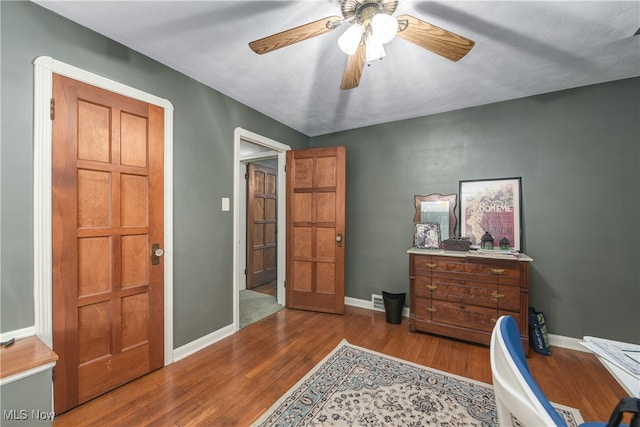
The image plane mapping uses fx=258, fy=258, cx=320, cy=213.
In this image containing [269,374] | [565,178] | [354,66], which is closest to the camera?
[354,66]

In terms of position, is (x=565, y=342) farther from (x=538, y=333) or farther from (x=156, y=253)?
(x=156, y=253)

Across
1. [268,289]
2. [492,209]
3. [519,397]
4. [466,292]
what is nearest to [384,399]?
[466,292]

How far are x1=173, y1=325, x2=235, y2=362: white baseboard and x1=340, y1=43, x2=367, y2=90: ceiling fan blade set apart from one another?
2639mm

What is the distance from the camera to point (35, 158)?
62.0 inches

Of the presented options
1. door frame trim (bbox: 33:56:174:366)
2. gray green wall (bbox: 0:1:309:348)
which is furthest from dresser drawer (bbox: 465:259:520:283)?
door frame trim (bbox: 33:56:174:366)

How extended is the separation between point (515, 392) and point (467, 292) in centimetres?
225

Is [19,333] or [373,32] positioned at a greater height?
[373,32]

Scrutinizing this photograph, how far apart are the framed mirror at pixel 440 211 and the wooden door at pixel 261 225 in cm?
278

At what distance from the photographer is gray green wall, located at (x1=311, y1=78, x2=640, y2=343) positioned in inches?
93.2

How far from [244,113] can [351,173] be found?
167cm

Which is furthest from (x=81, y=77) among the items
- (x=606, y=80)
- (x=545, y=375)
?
(x=606, y=80)

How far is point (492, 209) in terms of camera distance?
288 cm

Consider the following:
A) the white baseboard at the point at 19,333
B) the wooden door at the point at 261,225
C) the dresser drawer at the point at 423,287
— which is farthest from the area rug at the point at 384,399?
the wooden door at the point at 261,225

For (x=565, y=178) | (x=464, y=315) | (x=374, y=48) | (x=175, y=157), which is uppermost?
(x=374, y=48)
